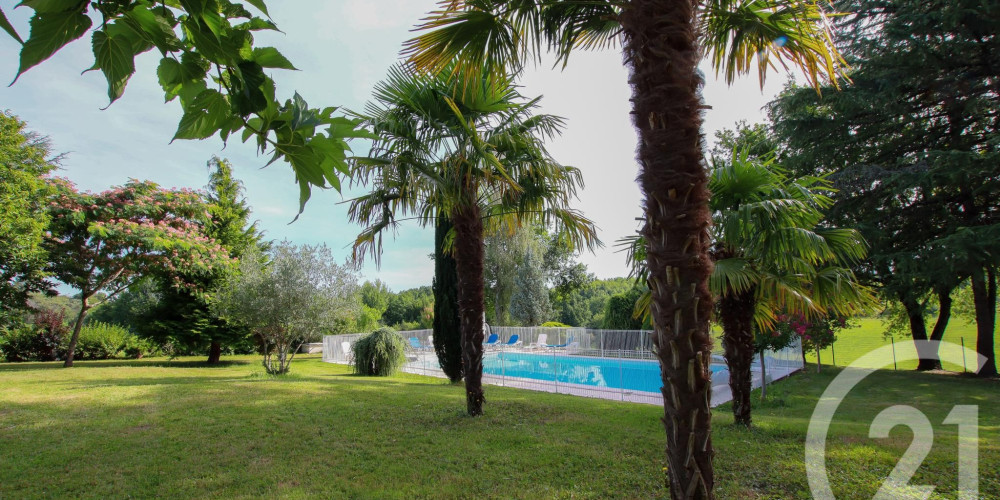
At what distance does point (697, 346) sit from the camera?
287 centimetres

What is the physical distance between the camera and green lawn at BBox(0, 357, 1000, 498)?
13.9ft

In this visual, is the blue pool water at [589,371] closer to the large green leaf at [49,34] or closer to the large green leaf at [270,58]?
the large green leaf at [270,58]

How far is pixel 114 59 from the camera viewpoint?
0.90 m

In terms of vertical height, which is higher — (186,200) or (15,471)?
(186,200)

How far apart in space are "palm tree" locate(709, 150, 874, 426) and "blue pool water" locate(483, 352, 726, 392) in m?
7.05

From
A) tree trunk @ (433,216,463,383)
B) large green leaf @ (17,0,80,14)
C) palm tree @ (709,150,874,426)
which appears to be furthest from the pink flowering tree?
large green leaf @ (17,0,80,14)

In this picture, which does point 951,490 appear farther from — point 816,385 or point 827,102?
point 827,102

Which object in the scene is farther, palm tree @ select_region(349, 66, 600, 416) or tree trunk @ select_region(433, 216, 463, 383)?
tree trunk @ select_region(433, 216, 463, 383)

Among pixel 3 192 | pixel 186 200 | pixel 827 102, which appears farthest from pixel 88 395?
pixel 827 102

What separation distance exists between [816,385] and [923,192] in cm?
652

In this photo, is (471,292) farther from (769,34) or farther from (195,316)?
(195,316)

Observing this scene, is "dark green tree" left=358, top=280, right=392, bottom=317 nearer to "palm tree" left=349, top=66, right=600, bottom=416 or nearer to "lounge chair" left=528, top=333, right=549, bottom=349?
"lounge chair" left=528, top=333, right=549, bottom=349

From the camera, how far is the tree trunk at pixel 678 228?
112 inches

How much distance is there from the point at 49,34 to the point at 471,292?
21.7 ft
